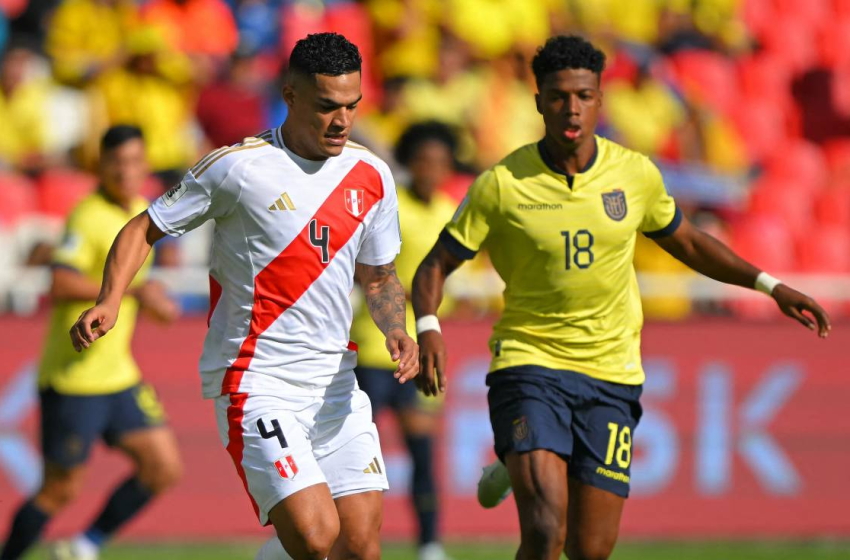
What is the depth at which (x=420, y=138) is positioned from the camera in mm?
9828

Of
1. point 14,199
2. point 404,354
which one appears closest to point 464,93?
point 14,199

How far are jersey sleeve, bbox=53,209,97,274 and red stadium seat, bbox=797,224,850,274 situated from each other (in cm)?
876

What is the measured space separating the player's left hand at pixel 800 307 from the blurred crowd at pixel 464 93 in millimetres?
4408

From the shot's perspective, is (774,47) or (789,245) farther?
(774,47)

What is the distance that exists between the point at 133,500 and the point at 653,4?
440 inches

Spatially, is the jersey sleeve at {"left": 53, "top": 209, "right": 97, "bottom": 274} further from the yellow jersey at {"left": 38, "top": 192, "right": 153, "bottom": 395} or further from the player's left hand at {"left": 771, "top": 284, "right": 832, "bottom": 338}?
the player's left hand at {"left": 771, "top": 284, "right": 832, "bottom": 338}

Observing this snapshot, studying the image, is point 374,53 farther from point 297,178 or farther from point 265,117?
point 297,178

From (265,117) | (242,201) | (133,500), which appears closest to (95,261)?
(133,500)

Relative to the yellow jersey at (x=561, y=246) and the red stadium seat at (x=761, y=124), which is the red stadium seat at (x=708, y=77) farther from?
the yellow jersey at (x=561, y=246)

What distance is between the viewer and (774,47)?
18.7 metres

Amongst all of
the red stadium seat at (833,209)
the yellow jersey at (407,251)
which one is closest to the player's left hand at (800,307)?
the yellow jersey at (407,251)

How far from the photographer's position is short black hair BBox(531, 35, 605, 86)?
6570 mm

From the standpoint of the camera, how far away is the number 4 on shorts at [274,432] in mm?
5708

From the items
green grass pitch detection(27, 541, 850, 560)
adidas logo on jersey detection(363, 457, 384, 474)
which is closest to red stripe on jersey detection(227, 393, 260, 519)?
adidas logo on jersey detection(363, 457, 384, 474)
